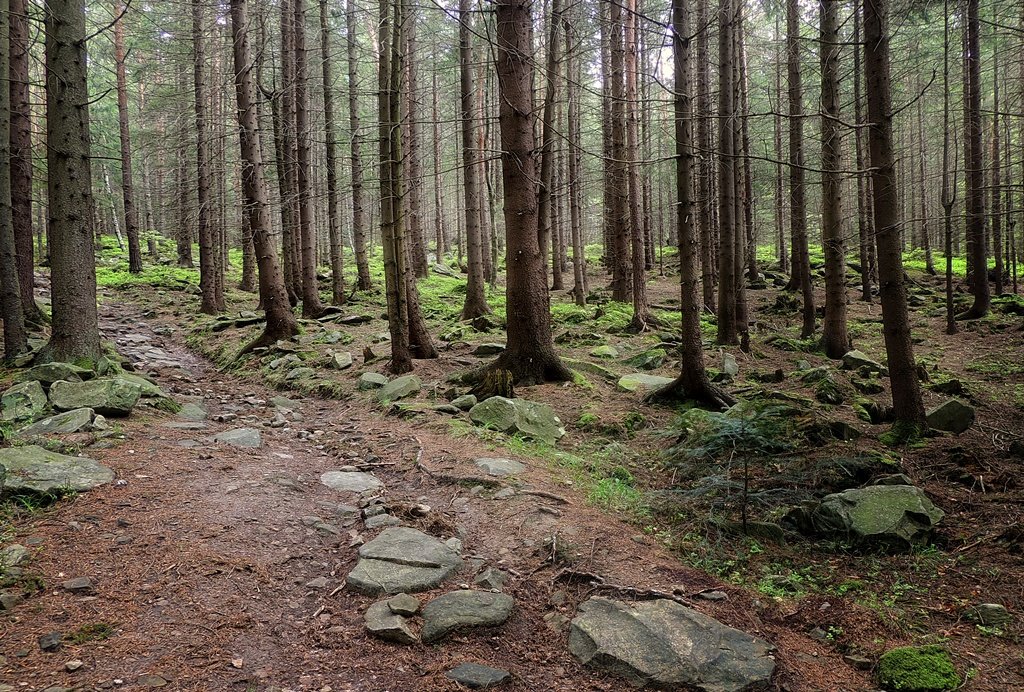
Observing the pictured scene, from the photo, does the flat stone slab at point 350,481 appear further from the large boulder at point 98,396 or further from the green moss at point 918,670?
the green moss at point 918,670

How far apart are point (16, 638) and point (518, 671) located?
8.52ft

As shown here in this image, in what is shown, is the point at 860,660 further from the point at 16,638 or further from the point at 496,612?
the point at 16,638

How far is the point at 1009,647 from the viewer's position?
3.27m

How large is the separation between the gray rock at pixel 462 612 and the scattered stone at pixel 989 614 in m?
2.70

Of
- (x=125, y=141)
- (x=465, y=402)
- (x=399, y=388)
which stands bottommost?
(x=465, y=402)

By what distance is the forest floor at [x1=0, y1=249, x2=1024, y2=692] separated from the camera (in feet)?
Result: 10.6

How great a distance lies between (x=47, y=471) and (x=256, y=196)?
9094 mm

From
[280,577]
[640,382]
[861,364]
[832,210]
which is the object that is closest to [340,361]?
[640,382]

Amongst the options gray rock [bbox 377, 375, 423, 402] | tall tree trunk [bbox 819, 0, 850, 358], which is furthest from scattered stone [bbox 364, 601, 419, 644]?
tall tree trunk [bbox 819, 0, 850, 358]

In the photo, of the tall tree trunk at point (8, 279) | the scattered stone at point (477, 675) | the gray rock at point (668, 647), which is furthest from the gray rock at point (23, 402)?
the gray rock at point (668, 647)

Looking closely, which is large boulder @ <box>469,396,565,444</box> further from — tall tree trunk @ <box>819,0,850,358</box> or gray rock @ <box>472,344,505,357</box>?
tall tree trunk @ <box>819,0,850,358</box>

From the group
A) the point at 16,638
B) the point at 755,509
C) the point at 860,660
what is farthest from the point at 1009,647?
the point at 16,638

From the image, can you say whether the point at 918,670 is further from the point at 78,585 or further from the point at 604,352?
the point at 604,352

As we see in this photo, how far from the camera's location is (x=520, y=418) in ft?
25.2
